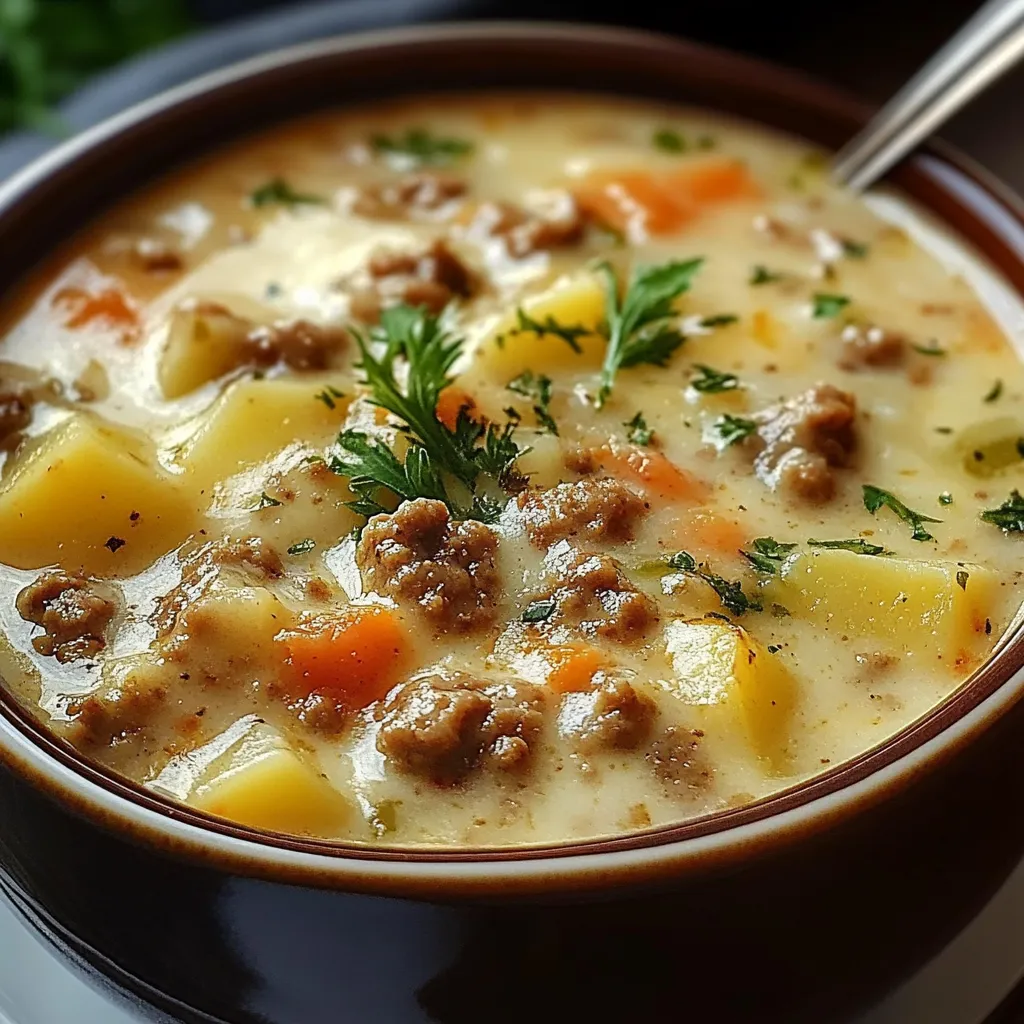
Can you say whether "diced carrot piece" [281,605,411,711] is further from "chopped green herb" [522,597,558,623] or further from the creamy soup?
"chopped green herb" [522,597,558,623]

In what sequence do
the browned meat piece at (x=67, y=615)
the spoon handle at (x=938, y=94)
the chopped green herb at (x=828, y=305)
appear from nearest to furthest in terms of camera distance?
the browned meat piece at (x=67, y=615)
the chopped green herb at (x=828, y=305)
the spoon handle at (x=938, y=94)

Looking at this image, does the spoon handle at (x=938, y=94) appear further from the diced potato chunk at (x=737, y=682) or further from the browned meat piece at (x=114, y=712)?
the browned meat piece at (x=114, y=712)

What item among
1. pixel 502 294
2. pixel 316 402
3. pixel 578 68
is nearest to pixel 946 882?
pixel 316 402

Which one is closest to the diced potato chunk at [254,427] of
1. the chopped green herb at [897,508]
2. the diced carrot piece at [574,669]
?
the diced carrot piece at [574,669]

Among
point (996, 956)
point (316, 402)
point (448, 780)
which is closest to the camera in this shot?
point (448, 780)

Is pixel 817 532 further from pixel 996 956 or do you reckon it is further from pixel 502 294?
pixel 502 294

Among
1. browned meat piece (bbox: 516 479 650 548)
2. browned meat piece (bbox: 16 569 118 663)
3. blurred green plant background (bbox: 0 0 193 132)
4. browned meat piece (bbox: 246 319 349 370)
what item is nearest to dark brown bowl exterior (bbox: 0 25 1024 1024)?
browned meat piece (bbox: 16 569 118 663)
